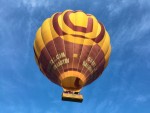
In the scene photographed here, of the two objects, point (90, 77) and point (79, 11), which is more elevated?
point (79, 11)

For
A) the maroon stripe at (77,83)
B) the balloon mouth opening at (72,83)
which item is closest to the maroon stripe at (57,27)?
the balloon mouth opening at (72,83)

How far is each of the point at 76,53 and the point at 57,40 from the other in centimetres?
198

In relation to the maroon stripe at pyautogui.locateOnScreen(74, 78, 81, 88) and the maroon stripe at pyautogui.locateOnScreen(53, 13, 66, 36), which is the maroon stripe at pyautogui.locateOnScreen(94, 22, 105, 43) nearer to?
the maroon stripe at pyautogui.locateOnScreen(53, 13, 66, 36)

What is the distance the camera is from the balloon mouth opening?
117ft

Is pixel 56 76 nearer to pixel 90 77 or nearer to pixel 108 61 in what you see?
pixel 90 77

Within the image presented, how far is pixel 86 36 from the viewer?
1446 inches

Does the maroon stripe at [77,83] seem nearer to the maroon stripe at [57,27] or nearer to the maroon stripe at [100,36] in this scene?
the maroon stripe at [100,36]

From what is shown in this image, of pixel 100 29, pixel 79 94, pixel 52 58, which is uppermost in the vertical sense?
pixel 100 29

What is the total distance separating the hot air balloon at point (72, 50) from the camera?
3584 cm

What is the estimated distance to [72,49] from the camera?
118ft

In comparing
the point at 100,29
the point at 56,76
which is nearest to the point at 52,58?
the point at 56,76

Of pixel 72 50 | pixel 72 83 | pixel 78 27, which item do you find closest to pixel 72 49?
pixel 72 50

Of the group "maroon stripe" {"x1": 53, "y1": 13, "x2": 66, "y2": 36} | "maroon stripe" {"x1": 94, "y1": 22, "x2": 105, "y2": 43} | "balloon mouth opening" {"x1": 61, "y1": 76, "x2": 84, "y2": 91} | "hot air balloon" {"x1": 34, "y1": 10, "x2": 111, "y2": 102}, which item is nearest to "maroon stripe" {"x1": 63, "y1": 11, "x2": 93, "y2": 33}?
"hot air balloon" {"x1": 34, "y1": 10, "x2": 111, "y2": 102}

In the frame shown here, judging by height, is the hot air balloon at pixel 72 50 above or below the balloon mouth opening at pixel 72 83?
above
